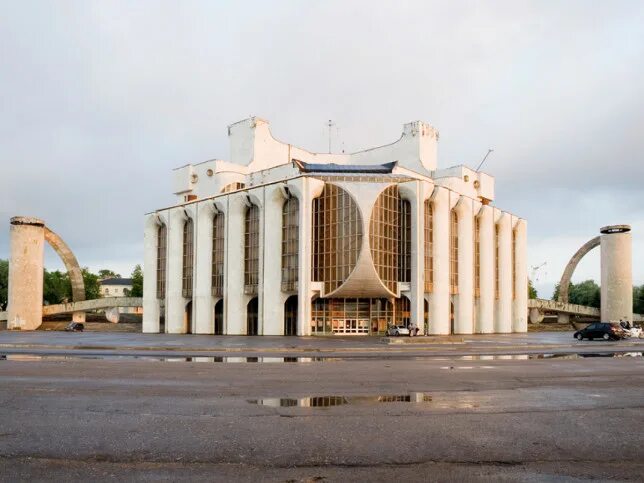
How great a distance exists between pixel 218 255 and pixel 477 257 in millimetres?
29430

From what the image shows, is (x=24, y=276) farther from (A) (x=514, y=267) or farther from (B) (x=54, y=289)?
(A) (x=514, y=267)

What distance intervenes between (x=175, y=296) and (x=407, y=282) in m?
27.3

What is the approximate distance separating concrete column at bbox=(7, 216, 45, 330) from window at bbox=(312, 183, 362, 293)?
42015 mm

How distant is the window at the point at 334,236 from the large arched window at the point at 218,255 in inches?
483

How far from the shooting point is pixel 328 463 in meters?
7.08

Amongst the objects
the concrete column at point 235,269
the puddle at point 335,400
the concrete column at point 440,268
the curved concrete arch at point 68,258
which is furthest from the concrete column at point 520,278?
the puddle at point 335,400

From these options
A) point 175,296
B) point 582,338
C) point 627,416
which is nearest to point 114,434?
point 627,416

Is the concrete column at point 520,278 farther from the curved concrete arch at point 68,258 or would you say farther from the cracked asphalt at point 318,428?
the cracked asphalt at point 318,428

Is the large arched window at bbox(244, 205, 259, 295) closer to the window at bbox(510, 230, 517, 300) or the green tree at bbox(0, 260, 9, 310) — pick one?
the window at bbox(510, 230, 517, 300)

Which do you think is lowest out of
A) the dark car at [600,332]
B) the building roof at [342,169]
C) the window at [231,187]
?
the dark car at [600,332]

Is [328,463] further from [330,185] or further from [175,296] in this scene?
[175,296]

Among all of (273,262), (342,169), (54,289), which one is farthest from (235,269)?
(54,289)

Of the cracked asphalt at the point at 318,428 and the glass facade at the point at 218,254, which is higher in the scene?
the glass facade at the point at 218,254

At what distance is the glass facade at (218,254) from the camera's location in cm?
6619
